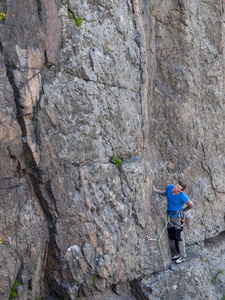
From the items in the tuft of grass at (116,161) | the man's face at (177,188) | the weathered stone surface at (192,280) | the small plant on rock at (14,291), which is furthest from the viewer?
the man's face at (177,188)

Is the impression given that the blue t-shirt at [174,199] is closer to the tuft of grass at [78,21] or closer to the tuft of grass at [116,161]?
the tuft of grass at [116,161]

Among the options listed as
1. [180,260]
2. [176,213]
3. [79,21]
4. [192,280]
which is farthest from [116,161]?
[192,280]

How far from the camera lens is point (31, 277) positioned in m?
4.93

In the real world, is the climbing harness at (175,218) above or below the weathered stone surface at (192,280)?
above

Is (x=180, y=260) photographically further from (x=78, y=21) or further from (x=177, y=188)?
(x=78, y=21)

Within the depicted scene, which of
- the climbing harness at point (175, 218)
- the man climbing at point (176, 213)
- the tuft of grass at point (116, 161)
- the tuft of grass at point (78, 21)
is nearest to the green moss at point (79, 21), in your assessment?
the tuft of grass at point (78, 21)

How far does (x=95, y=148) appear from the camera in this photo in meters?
5.71

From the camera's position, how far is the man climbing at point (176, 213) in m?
6.70

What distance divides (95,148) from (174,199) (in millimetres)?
2034

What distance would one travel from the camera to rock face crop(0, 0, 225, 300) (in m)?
4.83

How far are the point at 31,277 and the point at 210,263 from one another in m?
4.59

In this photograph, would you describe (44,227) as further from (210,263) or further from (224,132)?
(224,132)

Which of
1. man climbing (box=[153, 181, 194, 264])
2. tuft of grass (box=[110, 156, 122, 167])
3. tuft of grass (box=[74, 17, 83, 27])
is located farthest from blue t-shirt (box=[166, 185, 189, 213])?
tuft of grass (box=[74, 17, 83, 27])

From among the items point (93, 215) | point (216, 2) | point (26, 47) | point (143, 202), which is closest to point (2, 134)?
point (26, 47)
